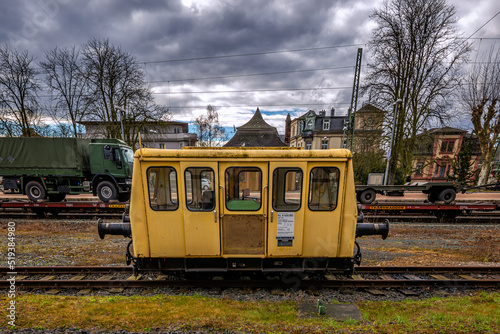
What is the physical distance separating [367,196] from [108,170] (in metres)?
13.9

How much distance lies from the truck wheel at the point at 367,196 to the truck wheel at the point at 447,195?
316 centimetres

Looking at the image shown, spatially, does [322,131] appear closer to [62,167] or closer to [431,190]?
[431,190]

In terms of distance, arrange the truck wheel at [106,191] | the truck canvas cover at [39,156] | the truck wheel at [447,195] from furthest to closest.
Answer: the truck wheel at [106,191] < the truck canvas cover at [39,156] < the truck wheel at [447,195]

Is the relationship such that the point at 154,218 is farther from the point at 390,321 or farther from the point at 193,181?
the point at 390,321

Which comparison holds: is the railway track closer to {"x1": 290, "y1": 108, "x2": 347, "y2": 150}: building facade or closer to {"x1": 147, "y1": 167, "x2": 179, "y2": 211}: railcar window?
{"x1": 147, "y1": 167, "x2": 179, "y2": 211}: railcar window

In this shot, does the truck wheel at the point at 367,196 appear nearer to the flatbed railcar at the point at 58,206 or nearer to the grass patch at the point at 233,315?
the grass patch at the point at 233,315

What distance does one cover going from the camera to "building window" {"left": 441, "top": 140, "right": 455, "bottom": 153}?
33.3 meters

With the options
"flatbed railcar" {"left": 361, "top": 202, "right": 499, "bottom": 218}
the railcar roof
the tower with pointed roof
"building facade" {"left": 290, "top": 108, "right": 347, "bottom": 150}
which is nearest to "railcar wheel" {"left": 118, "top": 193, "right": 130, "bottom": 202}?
the railcar roof

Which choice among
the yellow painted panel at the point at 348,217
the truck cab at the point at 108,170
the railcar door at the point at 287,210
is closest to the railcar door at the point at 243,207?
the railcar door at the point at 287,210

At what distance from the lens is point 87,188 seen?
470 inches

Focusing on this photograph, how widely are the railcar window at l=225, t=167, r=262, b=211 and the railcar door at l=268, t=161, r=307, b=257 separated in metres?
0.29

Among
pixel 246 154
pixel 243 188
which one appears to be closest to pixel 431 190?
pixel 243 188

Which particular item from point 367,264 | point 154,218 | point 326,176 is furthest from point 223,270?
point 367,264

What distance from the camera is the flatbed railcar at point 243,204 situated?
4.11m
